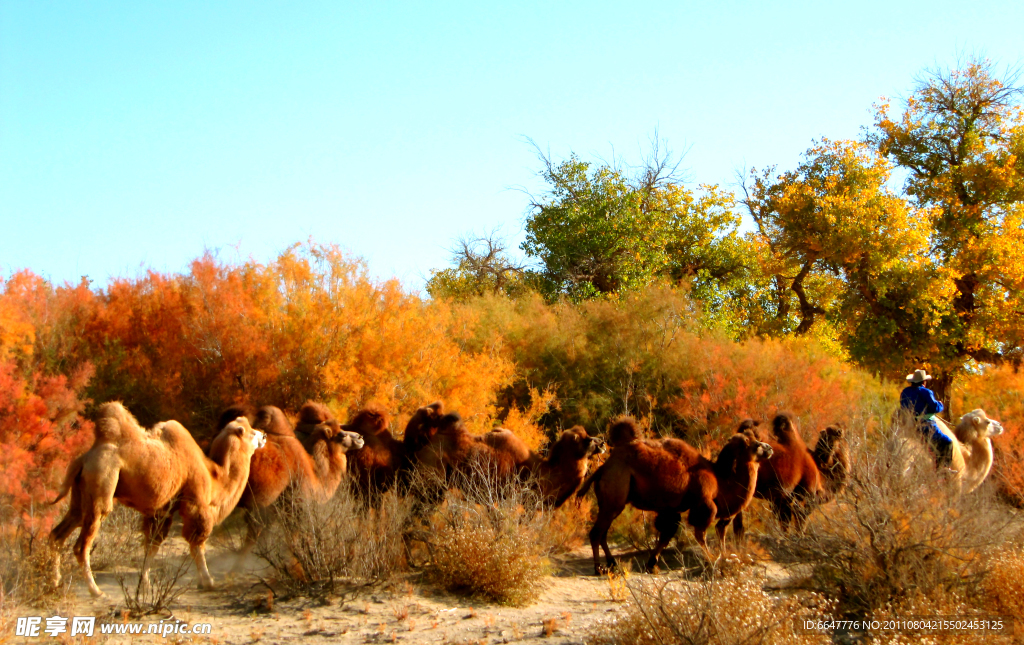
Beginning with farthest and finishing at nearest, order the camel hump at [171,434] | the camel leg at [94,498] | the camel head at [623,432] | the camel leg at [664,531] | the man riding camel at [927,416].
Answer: the man riding camel at [927,416] → the camel leg at [664,531] → the camel head at [623,432] → the camel hump at [171,434] → the camel leg at [94,498]

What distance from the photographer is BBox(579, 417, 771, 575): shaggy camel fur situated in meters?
9.69

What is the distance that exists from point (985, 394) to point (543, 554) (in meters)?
14.5

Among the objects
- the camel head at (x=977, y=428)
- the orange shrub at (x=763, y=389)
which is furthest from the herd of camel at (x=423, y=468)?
the orange shrub at (x=763, y=389)

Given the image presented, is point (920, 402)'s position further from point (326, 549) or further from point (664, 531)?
point (326, 549)

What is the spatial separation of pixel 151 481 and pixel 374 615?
2.21 meters

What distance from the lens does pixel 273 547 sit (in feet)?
27.4

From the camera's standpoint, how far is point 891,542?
748cm

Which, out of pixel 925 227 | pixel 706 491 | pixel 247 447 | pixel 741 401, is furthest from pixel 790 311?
pixel 247 447

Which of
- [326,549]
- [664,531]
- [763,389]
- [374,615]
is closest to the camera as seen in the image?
[374,615]

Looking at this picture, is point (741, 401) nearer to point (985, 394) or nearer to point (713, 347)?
point (713, 347)

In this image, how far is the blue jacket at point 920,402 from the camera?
39.5 feet

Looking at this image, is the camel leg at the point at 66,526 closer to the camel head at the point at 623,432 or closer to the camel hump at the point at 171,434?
the camel hump at the point at 171,434

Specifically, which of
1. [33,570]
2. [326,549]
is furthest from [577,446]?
[33,570]

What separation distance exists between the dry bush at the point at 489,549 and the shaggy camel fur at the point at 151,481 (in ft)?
6.64
